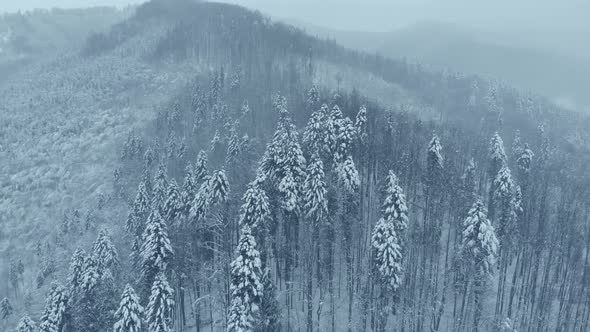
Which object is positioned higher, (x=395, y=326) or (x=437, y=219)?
(x=437, y=219)

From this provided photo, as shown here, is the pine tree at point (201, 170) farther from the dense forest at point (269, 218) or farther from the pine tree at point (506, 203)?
the pine tree at point (506, 203)

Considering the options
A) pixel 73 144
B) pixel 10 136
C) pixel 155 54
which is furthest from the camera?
pixel 155 54

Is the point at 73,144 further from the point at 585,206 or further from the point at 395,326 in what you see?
the point at 585,206

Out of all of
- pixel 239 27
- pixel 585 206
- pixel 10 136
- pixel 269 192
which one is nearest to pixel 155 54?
pixel 239 27

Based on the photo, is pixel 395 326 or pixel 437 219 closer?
pixel 395 326

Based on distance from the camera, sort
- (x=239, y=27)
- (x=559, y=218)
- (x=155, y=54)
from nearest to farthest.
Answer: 1. (x=559, y=218)
2. (x=155, y=54)
3. (x=239, y=27)
